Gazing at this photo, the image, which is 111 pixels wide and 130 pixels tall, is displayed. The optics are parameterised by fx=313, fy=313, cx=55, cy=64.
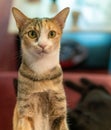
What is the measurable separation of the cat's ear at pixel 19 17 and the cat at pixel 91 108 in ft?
1.28

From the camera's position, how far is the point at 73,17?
1.87 metres

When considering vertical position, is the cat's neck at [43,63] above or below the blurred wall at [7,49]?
above

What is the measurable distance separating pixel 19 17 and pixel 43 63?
→ 2.7 inches

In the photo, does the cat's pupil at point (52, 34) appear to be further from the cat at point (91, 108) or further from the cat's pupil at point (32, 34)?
the cat at point (91, 108)

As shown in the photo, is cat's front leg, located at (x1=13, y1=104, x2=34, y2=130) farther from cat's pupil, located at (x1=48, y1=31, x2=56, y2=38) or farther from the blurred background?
the blurred background

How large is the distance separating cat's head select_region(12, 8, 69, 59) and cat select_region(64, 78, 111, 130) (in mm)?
381

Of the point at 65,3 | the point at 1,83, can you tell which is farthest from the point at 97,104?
the point at 65,3

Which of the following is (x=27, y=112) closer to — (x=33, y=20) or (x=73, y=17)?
(x=33, y=20)

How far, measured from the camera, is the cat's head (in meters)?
0.40

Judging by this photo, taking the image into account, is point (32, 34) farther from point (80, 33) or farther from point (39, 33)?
point (80, 33)

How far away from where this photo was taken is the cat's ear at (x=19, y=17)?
0.41 metres

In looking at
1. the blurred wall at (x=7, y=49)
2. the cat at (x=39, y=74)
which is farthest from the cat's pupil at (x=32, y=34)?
the blurred wall at (x=7, y=49)

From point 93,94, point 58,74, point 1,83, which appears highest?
point 58,74

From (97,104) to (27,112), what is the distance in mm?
585
